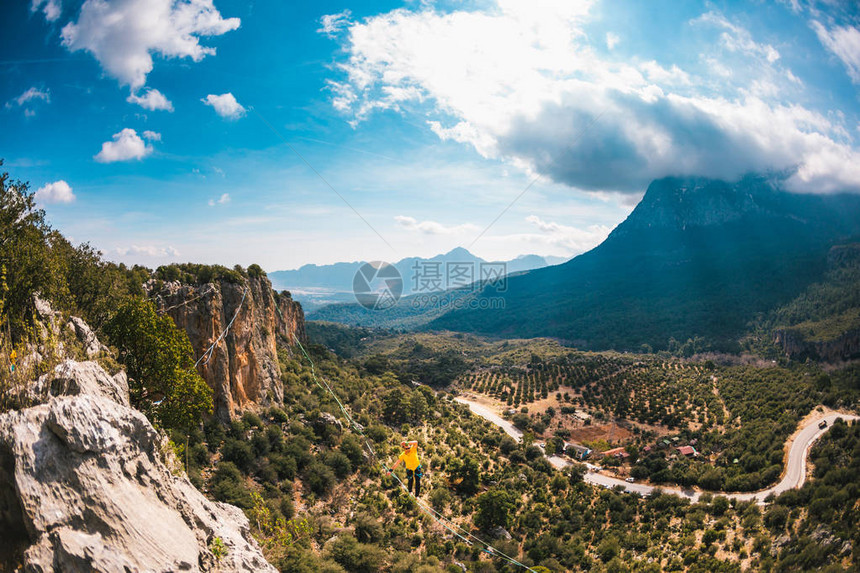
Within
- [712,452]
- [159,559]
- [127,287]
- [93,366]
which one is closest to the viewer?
[159,559]

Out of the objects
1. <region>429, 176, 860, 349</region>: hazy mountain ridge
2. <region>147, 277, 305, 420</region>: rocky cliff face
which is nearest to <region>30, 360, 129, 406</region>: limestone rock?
<region>147, 277, 305, 420</region>: rocky cliff face

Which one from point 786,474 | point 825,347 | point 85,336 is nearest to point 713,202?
point 825,347

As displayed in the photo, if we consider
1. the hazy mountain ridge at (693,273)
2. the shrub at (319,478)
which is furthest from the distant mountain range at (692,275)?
the shrub at (319,478)

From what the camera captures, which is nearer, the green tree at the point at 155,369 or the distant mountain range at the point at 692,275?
the green tree at the point at 155,369

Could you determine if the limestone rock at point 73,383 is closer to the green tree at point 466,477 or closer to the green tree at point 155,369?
the green tree at point 155,369

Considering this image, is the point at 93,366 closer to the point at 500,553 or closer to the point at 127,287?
the point at 127,287

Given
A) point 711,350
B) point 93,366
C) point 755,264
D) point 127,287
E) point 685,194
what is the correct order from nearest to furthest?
point 93,366, point 127,287, point 711,350, point 755,264, point 685,194

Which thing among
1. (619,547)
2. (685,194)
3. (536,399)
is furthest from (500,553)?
(685,194)
